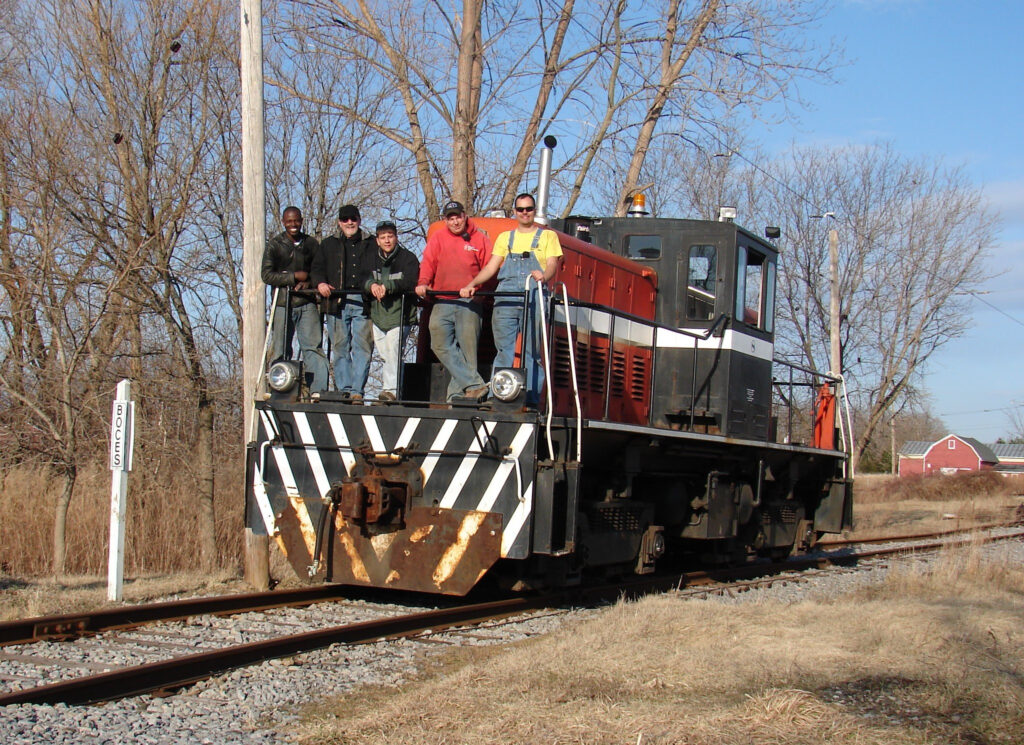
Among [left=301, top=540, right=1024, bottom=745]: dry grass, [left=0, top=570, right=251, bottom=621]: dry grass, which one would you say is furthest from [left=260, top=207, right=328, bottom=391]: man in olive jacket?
[left=301, top=540, right=1024, bottom=745]: dry grass

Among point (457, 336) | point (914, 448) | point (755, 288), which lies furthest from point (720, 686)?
point (914, 448)

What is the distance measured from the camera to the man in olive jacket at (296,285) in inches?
313

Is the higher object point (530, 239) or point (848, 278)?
point (848, 278)

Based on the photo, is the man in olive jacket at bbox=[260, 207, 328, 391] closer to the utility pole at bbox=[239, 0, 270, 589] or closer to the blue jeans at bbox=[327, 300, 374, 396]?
the blue jeans at bbox=[327, 300, 374, 396]

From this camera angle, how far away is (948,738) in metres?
4.05

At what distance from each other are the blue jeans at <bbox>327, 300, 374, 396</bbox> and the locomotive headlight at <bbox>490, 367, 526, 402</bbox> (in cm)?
139

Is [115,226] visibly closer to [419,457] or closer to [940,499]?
[419,457]

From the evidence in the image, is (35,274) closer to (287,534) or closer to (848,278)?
(287,534)

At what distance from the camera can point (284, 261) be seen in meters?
7.98

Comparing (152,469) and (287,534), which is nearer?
(287,534)

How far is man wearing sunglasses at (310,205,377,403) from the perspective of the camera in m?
7.86

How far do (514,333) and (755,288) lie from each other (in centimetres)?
383

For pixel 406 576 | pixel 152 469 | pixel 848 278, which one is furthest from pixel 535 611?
pixel 848 278

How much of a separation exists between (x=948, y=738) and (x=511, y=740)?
1.77 m
